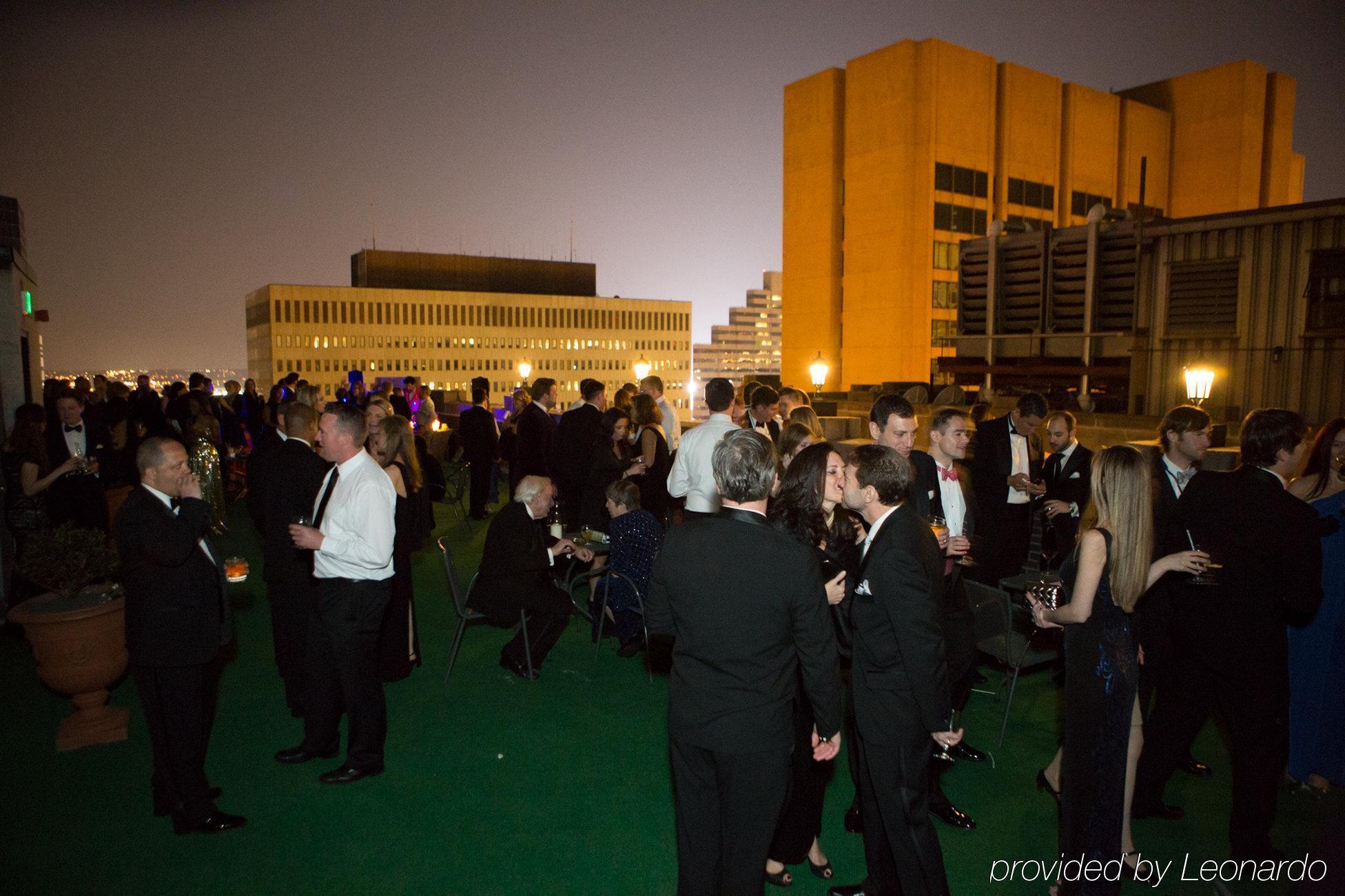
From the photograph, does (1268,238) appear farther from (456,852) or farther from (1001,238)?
(456,852)

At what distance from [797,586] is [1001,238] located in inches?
590

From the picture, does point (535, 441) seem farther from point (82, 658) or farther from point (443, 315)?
point (443, 315)

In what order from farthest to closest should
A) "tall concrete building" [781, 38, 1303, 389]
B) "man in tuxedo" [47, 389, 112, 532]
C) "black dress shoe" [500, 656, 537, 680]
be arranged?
"tall concrete building" [781, 38, 1303, 389] → "man in tuxedo" [47, 389, 112, 532] → "black dress shoe" [500, 656, 537, 680]

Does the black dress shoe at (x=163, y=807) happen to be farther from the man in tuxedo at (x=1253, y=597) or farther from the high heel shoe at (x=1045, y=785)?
the man in tuxedo at (x=1253, y=597)

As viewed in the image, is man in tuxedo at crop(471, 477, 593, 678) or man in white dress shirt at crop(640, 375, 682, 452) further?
man in white dress shirt at crop(640, 375, 682, 452)

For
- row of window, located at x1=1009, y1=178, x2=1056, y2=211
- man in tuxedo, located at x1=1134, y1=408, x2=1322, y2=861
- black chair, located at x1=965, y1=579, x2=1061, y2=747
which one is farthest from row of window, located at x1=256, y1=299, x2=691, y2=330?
man in tuxedo, located at x1=1134, y1=408, x2=1322, y2=861

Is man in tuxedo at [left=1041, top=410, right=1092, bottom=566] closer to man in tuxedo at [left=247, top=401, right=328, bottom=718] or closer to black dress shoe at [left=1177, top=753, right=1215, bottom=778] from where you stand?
black dress shoe at [left=1177, top=753, right=1215, bottom=778]

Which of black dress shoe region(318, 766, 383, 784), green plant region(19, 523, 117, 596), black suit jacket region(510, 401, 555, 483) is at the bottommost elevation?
black dress shoe region(318, 766, 383, 784)

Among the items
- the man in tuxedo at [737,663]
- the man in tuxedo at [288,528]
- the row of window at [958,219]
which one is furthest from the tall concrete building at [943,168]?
the man in tuxedo at [737,663]

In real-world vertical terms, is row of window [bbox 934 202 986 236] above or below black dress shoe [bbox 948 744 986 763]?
above

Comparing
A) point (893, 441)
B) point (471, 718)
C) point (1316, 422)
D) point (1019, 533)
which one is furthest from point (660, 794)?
point (1316, 422)

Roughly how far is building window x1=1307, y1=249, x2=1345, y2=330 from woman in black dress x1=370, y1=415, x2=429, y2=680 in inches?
455

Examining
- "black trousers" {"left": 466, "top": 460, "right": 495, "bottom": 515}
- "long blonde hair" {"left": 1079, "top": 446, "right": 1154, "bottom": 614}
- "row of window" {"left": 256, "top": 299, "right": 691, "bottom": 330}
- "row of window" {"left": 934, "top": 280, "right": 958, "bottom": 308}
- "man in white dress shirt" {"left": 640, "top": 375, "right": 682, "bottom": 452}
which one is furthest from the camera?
"row of window" {"left": 256, "top": 299, "right": 691, "bottom": 330}

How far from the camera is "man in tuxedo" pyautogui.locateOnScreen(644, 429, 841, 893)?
226 centimetres
